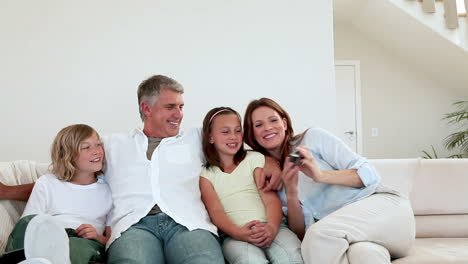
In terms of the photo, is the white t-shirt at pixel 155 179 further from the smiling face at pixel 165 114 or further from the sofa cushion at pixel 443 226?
the sofa cushion at pixel 443 226

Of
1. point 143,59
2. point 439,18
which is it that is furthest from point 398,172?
point 439,18

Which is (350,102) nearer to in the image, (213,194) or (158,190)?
(213,194)

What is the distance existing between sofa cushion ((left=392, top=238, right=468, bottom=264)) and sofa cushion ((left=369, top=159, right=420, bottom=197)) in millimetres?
263

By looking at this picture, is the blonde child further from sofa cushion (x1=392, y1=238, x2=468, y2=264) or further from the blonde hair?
sofa cushion (x1=392, y1=238, x2=468, y2=264)

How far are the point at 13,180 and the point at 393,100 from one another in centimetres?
467

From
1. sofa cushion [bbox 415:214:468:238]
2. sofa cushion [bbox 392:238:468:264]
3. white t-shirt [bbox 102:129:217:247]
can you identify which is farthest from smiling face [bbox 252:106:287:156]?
sofa cushion [bbox 415:214:468:238]

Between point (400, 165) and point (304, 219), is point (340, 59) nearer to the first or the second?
point (400, 165)

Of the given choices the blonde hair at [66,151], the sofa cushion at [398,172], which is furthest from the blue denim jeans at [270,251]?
the blonde hair at [66,151]

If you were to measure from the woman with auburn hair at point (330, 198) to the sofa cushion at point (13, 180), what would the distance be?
100cm

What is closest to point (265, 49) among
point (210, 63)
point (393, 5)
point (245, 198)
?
point (210, 63)

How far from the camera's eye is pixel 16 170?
84.8 inches

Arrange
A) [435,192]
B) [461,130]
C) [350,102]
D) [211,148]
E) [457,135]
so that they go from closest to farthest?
[211,148] < [435,192] < [457,135] < [461,130] < [350,102]

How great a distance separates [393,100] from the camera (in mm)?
5723

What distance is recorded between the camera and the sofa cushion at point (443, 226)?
2242 millimetres
